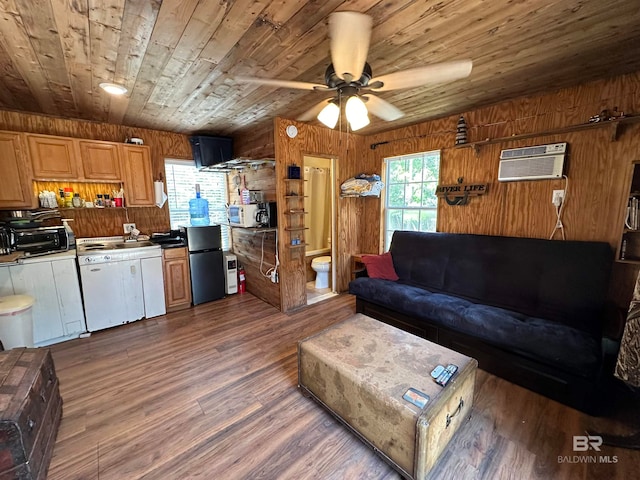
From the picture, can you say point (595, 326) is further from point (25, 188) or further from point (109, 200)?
point (25, 188)

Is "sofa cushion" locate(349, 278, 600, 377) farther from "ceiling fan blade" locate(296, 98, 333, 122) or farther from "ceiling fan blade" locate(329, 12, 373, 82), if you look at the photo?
"ceiling fan blade" locate(329, 12, 373, 82)

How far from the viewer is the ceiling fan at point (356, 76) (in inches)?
46.6

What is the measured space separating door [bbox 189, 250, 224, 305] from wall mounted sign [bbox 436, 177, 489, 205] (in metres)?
3.11

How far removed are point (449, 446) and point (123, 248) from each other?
3.57 m

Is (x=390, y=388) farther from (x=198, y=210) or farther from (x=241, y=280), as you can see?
(x=198, y=210)

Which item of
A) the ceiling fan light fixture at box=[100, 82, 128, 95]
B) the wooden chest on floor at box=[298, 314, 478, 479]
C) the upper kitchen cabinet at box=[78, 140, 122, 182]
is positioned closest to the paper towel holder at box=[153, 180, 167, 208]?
the upper kitchen cabinet at box=[78, 140, 122, 182]

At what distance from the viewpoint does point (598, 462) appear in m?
1.47

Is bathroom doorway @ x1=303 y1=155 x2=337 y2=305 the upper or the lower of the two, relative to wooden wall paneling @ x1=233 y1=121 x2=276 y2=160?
lower

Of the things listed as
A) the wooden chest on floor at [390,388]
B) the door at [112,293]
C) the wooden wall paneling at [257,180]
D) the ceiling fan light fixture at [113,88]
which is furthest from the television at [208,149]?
the wooden chest on floor at [390,388]

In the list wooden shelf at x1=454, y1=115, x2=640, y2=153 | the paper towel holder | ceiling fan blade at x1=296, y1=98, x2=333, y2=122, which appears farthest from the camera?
the paper towel holder

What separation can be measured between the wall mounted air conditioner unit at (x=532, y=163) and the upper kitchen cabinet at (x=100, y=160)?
4.42 m

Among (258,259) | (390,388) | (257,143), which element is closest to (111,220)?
(258,259)

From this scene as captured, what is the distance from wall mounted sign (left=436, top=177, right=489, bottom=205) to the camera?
9.48ft

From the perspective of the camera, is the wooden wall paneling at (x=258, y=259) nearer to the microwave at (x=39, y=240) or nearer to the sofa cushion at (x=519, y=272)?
the sofa cushion at (x=519, y=272)
